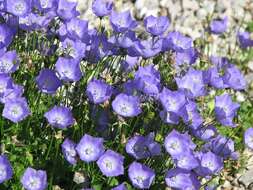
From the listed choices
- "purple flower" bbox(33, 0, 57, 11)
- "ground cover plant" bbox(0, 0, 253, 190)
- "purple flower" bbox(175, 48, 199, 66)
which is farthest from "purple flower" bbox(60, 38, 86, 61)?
"purple flower" bbox(175, 48, 199, 66)

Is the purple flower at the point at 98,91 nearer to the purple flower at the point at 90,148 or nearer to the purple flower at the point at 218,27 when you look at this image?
the purple flower at the point at 90,148

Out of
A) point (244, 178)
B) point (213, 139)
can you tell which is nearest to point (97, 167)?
point (213, 139)

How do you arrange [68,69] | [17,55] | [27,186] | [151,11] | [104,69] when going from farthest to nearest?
[151,11] < [104,69] < [17,55] < [68,69] < [27,186]

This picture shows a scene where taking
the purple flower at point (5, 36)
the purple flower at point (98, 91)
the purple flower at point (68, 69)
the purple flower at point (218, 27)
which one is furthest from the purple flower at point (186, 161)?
the purple flower at point (218, 27)

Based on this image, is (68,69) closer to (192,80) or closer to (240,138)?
(192,80)

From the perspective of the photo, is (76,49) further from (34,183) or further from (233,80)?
(233,80)

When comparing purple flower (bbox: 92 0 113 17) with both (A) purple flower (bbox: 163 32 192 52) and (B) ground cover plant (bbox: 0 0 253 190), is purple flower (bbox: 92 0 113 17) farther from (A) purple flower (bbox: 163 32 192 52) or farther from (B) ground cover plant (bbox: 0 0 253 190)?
(A) purple flower (bbox: 163 32 192 52)
